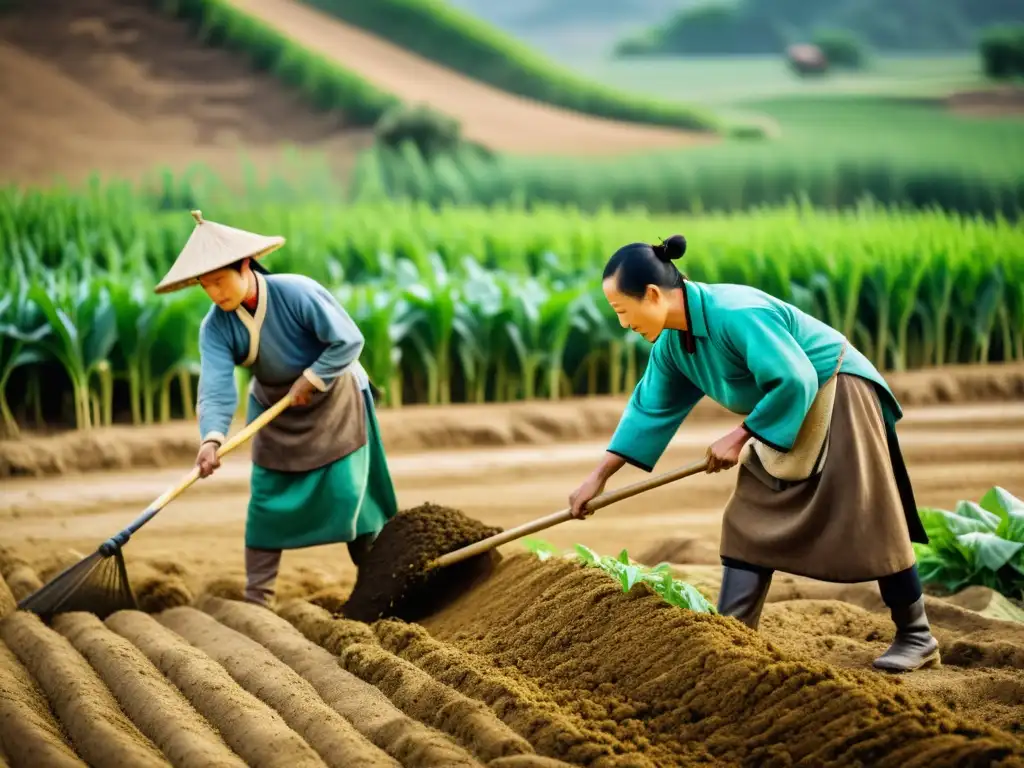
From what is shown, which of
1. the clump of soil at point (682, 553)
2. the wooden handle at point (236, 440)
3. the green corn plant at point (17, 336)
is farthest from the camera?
the green corn plant at point (17, 336)

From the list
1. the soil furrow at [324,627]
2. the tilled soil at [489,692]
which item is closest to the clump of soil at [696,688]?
the tilled soil at [489,692]

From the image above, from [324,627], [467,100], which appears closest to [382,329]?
[324,627]

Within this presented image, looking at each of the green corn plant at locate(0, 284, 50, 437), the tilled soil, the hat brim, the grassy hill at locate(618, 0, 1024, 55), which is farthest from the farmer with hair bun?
the grassy hill at locate(618, 0, 1024, 55)

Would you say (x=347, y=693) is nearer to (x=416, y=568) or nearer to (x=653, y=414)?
(x=416, y=568)

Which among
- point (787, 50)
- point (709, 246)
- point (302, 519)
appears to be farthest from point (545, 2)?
point (302, 519)

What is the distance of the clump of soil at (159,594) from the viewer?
4895mm

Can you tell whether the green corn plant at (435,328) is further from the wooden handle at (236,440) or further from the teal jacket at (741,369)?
the teal jacket at (741,369)

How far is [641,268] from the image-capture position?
367 cm

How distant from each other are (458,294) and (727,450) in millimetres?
4392

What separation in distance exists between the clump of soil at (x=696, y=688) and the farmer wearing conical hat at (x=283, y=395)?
778 mm

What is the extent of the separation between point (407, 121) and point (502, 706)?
11387 millimetres

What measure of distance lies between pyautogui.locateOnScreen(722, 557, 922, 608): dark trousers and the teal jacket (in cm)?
37

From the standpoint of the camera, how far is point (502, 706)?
3.41 meters

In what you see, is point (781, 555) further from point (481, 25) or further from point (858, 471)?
point (481, 25)
